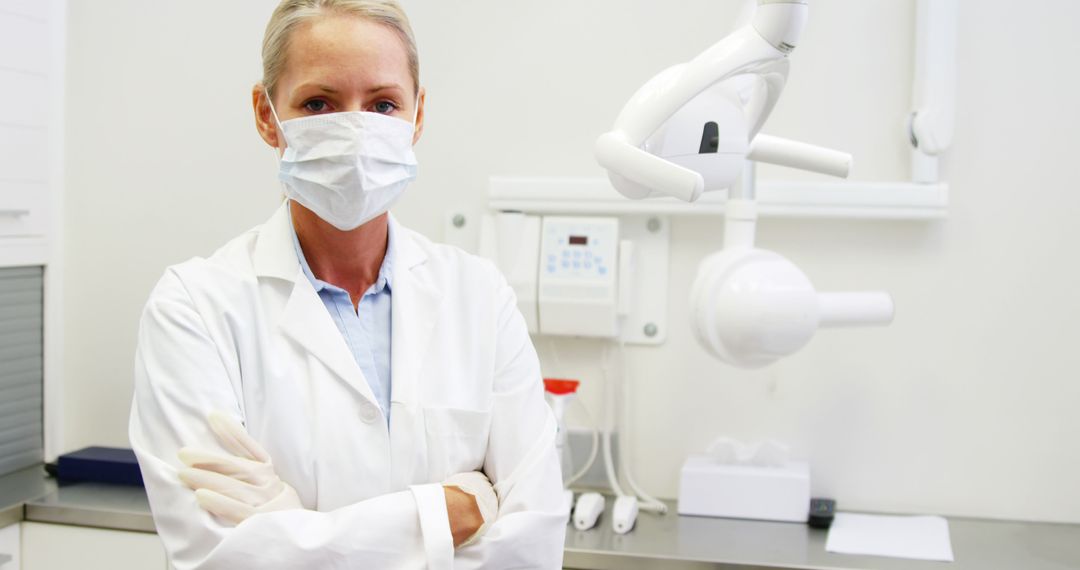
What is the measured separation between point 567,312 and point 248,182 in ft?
2.23

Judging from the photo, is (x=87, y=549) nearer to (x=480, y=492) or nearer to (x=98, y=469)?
(x=98, y=469)

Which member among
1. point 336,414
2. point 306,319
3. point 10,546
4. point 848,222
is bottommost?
point 10,546

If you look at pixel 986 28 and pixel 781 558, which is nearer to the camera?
pixel 781 558

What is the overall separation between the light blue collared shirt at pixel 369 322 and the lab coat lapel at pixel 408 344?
0.02 metres

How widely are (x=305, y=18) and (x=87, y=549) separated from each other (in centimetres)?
106

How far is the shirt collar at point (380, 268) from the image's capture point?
1.31 meters

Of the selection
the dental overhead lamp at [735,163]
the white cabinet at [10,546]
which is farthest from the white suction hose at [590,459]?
the white cabinet at [10,546]

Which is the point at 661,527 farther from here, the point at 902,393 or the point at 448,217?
the point at 448,217

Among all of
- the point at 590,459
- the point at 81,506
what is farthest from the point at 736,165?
the point at 81,506

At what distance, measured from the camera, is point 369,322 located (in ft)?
4.38

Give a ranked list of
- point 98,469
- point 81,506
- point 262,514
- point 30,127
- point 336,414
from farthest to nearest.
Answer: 1. point 30,127
2. point 98,469
3. point 81,506
4. point 336,414
5. point 262,514

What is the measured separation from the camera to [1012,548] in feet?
5.62

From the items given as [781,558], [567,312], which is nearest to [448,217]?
[567,312]

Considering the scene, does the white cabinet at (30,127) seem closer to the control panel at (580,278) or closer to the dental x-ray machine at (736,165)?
the control panel at (580,278)
